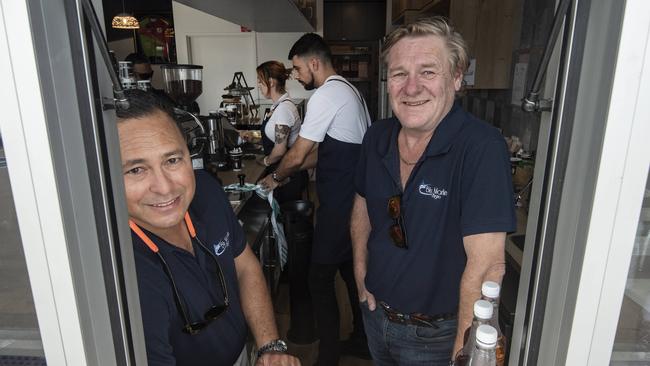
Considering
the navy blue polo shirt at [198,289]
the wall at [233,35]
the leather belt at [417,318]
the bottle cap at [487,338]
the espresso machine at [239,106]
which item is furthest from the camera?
the wall at [233,35]

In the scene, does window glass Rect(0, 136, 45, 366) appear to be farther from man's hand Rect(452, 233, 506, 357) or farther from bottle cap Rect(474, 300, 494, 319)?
man's hand Rect(452, 233, 506, 357)

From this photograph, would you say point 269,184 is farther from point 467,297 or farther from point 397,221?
point 467,297

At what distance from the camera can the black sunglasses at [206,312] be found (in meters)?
1.03

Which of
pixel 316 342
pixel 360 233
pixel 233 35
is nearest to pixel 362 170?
pixel 360 233

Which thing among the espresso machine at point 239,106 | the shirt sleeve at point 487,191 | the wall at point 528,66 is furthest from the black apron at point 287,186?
the shirt sleeve at point 487,191

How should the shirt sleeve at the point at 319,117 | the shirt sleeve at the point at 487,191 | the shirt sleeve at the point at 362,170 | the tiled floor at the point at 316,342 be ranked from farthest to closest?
the tiled floor at the point at 316,342 < the shirt sleeve at the point at 319,117 < the shirt sleeve at the point at 362,170 < the shirt sleeve at the point at 487,191

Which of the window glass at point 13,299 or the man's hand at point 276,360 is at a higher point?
the window glass at point 13,299

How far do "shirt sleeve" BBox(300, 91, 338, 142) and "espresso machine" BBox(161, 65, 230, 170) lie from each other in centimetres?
60

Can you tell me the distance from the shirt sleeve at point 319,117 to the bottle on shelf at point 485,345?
1.63m

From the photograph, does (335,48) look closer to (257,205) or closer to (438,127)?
(257,205)

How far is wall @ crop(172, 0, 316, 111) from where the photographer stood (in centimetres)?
611

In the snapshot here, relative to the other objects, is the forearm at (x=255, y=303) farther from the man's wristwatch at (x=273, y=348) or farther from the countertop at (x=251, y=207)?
the countertop at (x=251, y=207)

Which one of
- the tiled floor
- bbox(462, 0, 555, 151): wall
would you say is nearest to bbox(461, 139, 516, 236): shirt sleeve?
bbox(462, 0, 555, 151): wall

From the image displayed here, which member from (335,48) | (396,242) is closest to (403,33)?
(396,242)
